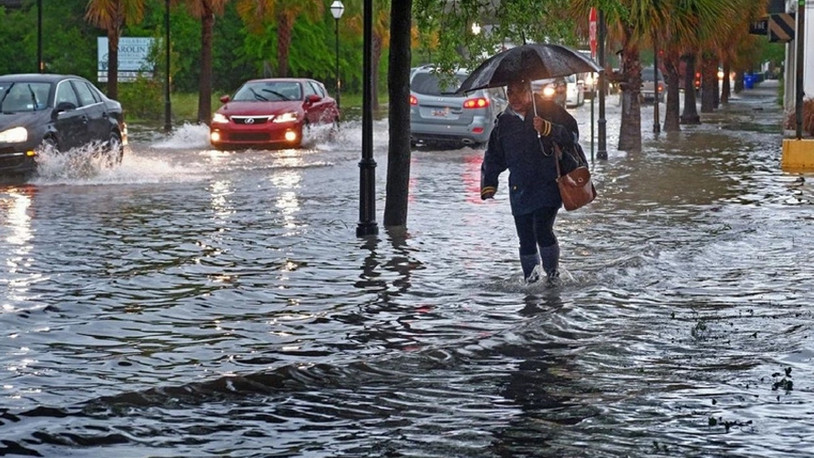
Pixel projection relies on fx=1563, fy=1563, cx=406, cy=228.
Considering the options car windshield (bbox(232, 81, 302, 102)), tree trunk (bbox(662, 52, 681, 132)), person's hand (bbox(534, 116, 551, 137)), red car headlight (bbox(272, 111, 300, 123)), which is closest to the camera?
person's hand (bbox(534, 116, 551, 137))

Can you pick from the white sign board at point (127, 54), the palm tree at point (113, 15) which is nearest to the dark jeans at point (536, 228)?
the palm tree at point (113, 15)

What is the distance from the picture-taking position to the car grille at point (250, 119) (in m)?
30.6

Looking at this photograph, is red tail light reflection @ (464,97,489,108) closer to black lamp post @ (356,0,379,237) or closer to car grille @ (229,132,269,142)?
car grille @ (229,132,269,142)

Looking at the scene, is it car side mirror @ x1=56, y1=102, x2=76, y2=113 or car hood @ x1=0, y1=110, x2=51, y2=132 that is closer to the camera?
car hood @ x1=0, y1=110, x2=51, y2=132

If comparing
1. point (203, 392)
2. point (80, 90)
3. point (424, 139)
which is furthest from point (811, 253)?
point (424, 139)

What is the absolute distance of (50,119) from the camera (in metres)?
21.9

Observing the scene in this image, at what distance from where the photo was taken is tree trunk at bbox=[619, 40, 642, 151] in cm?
3005

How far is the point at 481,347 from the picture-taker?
30.2 ft

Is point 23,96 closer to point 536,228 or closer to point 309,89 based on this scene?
point 309,89

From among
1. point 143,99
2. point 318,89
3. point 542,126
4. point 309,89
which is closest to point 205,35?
point 143,99

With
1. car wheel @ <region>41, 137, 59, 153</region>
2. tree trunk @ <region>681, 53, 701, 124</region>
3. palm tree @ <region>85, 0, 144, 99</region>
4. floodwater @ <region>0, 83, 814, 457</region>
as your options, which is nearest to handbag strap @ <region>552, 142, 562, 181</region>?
floodwater @ <region>0, 83, 814, 457</region>

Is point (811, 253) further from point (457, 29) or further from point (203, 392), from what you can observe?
point (203, 392)

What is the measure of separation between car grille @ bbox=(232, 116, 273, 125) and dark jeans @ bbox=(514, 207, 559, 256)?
1945 cm

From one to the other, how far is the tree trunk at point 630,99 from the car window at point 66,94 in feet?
36.9
